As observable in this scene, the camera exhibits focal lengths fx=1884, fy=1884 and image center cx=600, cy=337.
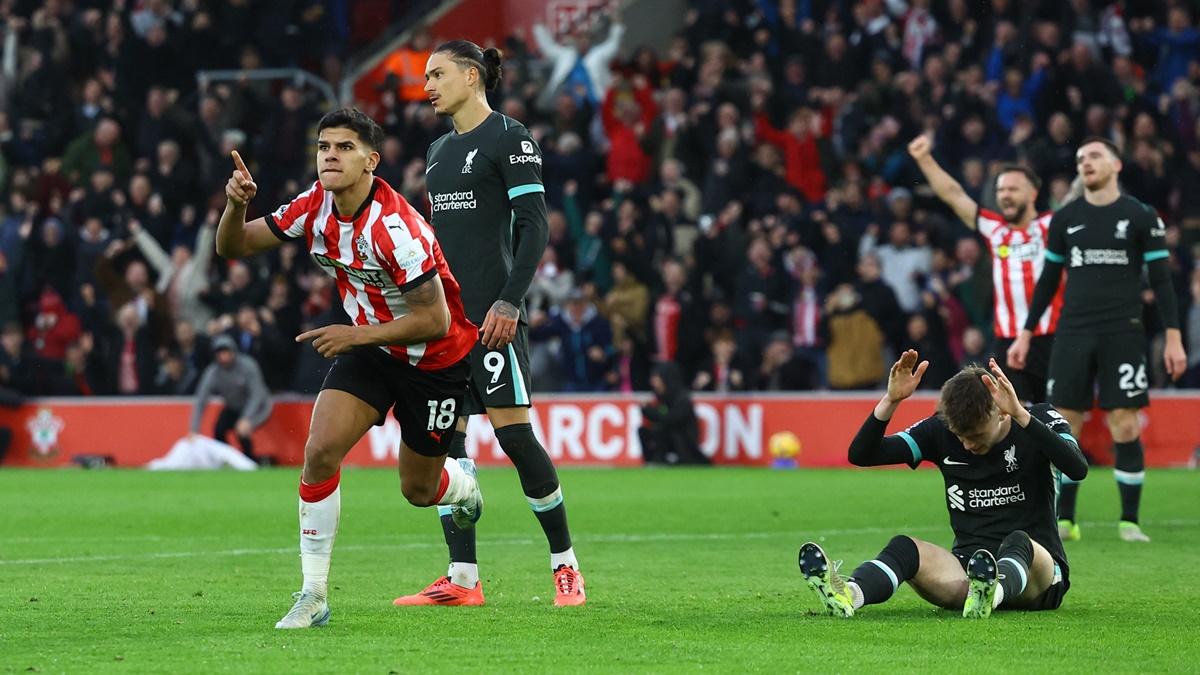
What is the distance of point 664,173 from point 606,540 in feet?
35.4

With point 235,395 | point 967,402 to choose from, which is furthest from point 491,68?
point 235,395

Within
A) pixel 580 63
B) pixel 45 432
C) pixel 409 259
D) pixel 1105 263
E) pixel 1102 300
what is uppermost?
pixel 580 63

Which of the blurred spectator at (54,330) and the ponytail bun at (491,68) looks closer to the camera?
the ponytail bun at (491,68)

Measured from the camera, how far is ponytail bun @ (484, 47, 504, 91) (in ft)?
27.1

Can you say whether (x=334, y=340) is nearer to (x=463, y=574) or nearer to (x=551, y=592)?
(x=463, y=574)

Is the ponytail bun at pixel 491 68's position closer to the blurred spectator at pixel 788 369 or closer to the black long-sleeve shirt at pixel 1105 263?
the black long-sleeve shirt at pixel 1105 263

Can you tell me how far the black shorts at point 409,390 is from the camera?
726 centimetres

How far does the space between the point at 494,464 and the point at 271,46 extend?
7.91 m

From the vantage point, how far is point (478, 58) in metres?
8.23

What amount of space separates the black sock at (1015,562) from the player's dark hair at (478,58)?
9.76ft

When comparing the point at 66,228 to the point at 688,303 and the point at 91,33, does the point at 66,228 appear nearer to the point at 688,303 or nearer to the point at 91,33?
the point at 91,33

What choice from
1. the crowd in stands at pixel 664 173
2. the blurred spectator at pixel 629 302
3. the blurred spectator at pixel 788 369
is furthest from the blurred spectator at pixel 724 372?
the blurred spectator at pixel 629 302

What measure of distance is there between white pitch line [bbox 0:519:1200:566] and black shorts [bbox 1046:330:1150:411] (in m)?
1.24

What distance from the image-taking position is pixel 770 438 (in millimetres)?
20219
